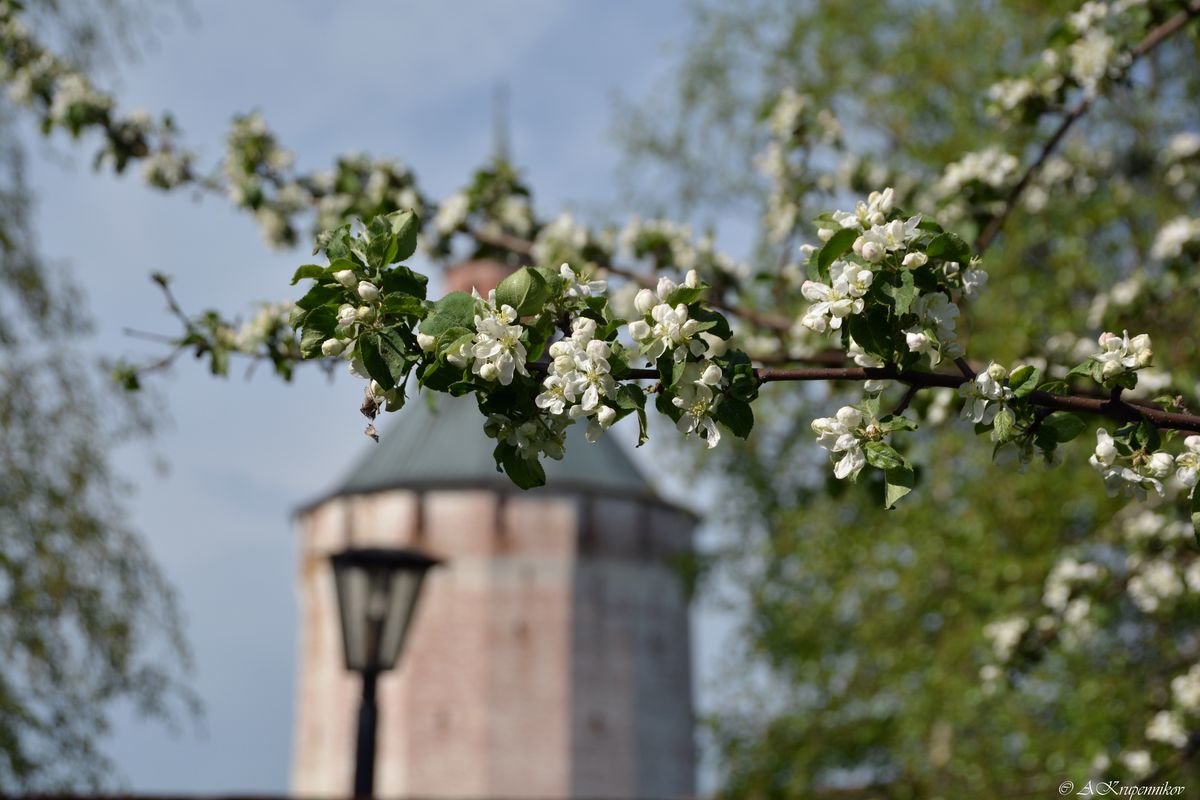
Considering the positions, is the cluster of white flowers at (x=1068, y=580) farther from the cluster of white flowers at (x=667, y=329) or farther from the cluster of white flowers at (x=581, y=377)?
the cluster of white flowers at (x=581, y=377)

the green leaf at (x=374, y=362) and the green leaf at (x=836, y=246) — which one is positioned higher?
the green leaf at (x=836, y=246)

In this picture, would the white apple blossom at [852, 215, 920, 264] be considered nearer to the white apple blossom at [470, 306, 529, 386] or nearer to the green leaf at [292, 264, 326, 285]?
the white apple blossom at [470, 306, 529, 386]

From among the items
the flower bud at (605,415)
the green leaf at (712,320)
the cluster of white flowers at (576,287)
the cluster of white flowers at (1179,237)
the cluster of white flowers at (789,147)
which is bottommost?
the flower bud at (605,415)

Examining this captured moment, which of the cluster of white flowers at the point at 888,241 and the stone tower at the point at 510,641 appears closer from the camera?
the cluster of white flowers at the point at 888,241

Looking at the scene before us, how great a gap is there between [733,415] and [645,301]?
243 millimetres

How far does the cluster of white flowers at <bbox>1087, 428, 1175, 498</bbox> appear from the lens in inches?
106

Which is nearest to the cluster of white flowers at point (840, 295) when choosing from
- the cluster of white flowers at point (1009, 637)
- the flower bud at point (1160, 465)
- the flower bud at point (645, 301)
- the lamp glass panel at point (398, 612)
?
the flower bud at point (645, 301)

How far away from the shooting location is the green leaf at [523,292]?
2.50 m

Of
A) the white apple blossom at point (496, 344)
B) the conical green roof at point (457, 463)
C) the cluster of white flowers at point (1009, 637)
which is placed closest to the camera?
the white apple blossom at point (496, 344)

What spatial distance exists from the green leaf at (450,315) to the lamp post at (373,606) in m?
5.35

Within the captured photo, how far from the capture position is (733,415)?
2566 millimetres

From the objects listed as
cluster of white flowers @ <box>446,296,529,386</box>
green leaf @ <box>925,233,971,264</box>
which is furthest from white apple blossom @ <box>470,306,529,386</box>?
green leaf @ <box>925,233,971,264</box>

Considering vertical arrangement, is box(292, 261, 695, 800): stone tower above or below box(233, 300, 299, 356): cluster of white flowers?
above

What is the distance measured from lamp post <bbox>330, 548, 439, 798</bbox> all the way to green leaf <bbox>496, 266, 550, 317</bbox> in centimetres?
536
